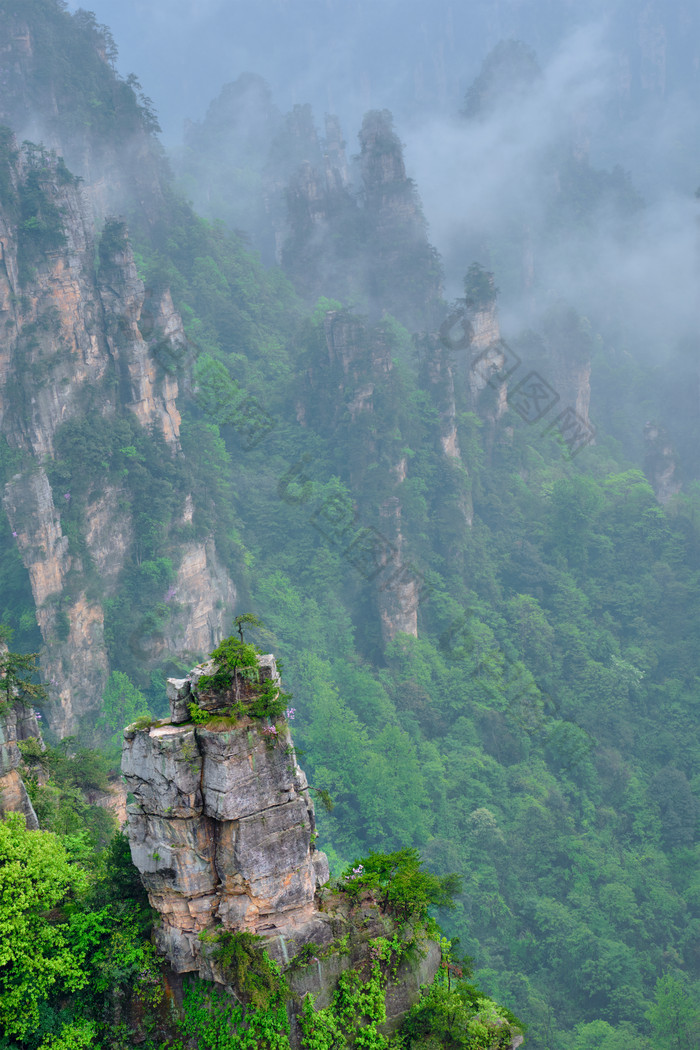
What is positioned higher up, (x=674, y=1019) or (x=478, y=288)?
(x=478, y=288)

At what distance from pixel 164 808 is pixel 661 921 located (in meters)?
23.8

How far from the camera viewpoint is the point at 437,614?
144 feet

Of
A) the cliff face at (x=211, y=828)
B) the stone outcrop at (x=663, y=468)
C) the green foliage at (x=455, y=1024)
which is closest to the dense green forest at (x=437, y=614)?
the stone outcrop at (x=663, y=468)

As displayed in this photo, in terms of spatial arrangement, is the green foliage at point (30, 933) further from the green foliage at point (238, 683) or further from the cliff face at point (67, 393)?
the cliff face at point (67, 393)

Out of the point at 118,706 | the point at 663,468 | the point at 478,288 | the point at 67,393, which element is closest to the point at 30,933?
the point at 118,706

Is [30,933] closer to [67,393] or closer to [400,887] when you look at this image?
[400,887]

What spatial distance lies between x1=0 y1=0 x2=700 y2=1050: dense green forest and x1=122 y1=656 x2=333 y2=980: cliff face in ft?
12.7

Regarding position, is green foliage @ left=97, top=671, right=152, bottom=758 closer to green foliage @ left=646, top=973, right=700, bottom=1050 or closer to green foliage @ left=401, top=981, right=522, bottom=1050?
green foliage @ left=646, top=973, right=700, bottom=1050

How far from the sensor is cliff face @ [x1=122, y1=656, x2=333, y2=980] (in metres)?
13.6

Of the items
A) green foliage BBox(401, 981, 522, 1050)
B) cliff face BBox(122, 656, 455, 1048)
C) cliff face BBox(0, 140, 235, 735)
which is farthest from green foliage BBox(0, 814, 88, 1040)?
cliff face BBox(0, 140, 235, 735)

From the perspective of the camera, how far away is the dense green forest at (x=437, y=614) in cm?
3094

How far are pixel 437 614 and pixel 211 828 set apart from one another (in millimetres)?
30692

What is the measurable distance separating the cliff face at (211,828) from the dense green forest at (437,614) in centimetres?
386

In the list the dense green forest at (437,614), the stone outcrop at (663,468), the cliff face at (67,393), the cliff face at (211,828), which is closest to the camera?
the cliff face at (211,828)
